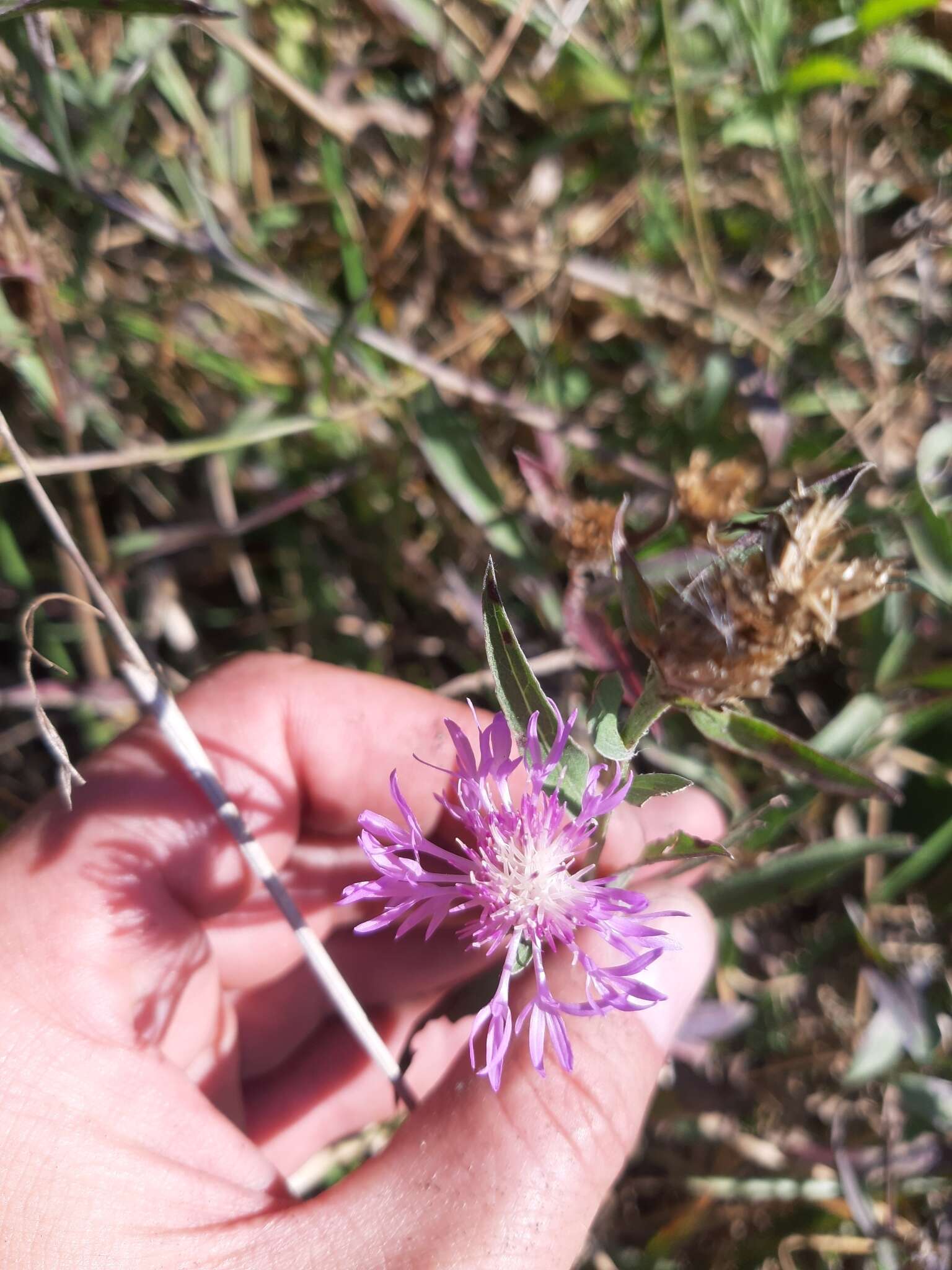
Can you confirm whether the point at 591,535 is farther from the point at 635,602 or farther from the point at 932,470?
the point at 932,470

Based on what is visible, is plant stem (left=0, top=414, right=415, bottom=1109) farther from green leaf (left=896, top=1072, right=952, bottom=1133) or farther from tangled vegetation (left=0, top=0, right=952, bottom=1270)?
green leaf (left=896, top=1072, right=952, bottom=1133)

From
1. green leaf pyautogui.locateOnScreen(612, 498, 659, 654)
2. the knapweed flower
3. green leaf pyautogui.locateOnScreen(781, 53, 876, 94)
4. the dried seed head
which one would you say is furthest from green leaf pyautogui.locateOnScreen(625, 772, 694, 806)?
green leaf pyautogui.locateOnScreen(781, 53, 876, 94)

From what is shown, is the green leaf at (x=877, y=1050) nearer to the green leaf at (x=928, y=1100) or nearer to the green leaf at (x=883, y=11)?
the green leaf at (x=928, y=1100)

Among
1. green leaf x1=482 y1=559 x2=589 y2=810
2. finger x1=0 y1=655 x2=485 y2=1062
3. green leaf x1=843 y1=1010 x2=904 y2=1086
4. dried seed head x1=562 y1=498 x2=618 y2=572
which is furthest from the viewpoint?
green leaf x1=843 y1=1010 x2=904 y2=1086

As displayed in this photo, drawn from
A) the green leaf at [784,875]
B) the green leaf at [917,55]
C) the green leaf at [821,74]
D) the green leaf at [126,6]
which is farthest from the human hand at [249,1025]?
the green leaf at [917,55]

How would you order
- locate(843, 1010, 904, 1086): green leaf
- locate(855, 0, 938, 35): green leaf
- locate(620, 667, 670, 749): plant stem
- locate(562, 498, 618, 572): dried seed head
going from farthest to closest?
locate(843, 1010, 904, 1086): green leaf
locate(855, 0, 938, 35): green leaf
locate(562, 498, 618, 572): dried seed head
locate(620, 667, 670, 749): plant stem
